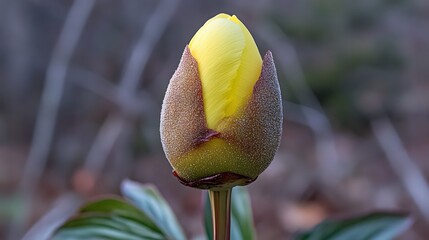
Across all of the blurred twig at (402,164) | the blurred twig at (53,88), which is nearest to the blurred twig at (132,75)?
the blurred twig at (53,88)

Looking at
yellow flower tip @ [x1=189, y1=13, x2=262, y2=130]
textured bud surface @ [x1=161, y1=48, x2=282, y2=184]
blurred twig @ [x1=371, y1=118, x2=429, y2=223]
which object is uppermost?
yellow flower tip @ [x1=189, y1=13, x2=262, y2=130]

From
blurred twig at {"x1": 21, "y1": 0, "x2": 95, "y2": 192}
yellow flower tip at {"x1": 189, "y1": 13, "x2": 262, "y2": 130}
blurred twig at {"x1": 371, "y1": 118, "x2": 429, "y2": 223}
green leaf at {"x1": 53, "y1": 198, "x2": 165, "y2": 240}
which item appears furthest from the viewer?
blurred twig at {"x1": 371, "y1": 118, "x2": 429, "y2": 223}

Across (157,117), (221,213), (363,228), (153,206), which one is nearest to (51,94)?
(157,117)

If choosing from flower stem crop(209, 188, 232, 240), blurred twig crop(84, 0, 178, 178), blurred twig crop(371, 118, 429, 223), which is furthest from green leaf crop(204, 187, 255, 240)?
blurred twig crop(371, 118, 429, 223)

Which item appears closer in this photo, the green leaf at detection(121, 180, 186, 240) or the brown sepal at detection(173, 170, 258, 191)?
the brown sepal at detection(173, 170, 258, 191)

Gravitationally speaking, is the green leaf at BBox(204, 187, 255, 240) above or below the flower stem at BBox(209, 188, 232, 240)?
below

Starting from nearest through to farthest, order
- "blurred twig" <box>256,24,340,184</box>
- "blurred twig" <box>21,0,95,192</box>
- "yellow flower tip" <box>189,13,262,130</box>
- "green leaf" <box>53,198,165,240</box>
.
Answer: "yellow flower tip" <box>189,13,262,130</box> → "green leaf" <box>53,198,165,240</box> → "blurred twig" <box>21,0,95,192</box> → "blurred twig" <box>256,24,340,184</box>

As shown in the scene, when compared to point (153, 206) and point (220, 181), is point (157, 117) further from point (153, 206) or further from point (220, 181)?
point (220, 181)

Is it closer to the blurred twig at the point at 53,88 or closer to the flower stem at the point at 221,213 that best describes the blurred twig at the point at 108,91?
the blurred twig at the point at 53,88

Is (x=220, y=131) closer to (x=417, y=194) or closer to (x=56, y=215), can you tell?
(x=56, y=215)

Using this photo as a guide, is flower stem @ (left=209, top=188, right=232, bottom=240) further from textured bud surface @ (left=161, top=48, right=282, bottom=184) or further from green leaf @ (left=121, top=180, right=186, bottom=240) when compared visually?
green leaf @ (left=121, top=180, right=186, bottom=240)
